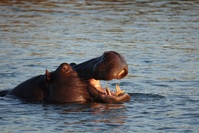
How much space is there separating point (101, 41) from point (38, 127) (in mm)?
8426

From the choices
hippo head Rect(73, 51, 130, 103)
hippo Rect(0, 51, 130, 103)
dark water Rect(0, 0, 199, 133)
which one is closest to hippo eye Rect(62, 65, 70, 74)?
hippo Rect(0, 51, 130, 103)

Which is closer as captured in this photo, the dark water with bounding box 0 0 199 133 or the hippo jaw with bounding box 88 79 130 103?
the dark water with bounding box 0 0 199 133

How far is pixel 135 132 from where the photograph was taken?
863 centimetres

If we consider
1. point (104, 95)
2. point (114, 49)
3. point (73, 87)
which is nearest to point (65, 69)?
point (73, 87)

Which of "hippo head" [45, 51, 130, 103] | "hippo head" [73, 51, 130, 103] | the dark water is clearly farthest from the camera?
"hippo head" [45, 51, 130, 103]

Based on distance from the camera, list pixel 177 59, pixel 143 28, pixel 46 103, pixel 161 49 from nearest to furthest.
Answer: pixel 46 103 < pixel 177 59 < pixel 161 49 < pixel 143 28

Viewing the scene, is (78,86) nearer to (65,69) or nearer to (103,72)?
(65,69)

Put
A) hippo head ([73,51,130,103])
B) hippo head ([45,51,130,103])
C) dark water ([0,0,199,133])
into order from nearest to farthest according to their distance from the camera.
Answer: dark water ([0,0,199,133]) → hippo head ([73,51,130,103]) → hippo head ([45,51,130,103])

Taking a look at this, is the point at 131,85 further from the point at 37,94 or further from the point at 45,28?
the point at 45,28

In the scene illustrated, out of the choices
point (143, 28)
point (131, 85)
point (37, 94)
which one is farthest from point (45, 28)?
point (37, 94)

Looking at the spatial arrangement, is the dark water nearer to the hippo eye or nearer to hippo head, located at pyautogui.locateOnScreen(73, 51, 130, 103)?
hippo head, located at pyautogui.locateOnScreen(73, 51, 130, 103)

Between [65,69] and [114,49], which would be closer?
[65,69]

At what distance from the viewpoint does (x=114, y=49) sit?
1619cm

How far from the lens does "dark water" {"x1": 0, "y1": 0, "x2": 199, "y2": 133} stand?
Answer: 366 inches
